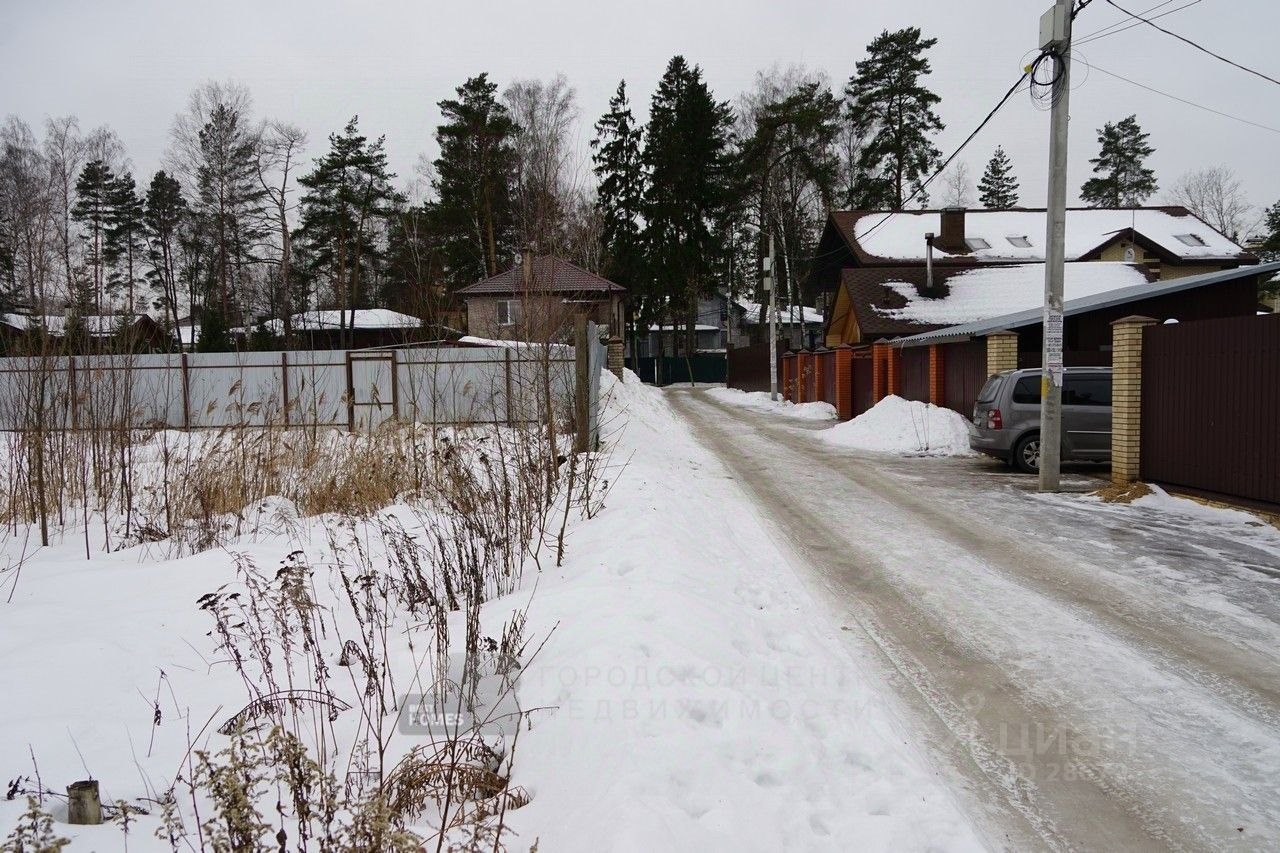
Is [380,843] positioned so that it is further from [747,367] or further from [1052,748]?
[747,367]

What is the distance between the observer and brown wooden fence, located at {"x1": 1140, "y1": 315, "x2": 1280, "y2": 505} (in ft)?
29.0

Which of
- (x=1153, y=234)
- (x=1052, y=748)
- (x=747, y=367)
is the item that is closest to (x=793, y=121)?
(x=747, y=367)

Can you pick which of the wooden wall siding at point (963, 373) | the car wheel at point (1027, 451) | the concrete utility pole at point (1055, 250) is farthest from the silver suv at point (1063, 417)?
the wooden wall siding at point (963, 373)

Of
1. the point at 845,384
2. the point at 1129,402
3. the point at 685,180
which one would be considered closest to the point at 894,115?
the point at 685,180

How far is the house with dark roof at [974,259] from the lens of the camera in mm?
27953

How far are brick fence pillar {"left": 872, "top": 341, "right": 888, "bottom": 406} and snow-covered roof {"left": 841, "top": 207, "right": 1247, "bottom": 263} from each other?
12784 mm

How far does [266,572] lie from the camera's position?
651cm

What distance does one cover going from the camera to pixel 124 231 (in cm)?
4250

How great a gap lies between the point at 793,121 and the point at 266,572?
40.6m

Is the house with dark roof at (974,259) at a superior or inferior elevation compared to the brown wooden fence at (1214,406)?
superior

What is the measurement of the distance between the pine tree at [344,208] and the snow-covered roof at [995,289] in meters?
25.8

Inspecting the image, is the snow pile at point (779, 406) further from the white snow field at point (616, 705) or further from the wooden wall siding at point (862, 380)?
the white snow field at point (616, 705)

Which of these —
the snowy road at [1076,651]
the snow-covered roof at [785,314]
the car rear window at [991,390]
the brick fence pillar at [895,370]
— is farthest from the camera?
the snow-covered roof at [785,314]

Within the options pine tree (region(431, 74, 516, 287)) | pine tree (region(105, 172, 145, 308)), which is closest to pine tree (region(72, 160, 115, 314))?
pine tree (region(105, 172, 145, 308))
